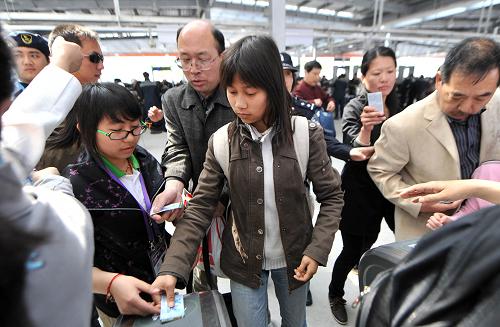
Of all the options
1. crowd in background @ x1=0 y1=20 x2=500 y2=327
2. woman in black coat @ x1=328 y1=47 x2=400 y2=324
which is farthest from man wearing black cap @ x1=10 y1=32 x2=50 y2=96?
woman in black coat @ x1=328 y1=47 x2=400 y2=324

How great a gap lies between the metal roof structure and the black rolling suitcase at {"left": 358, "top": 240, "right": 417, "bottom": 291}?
3485mm

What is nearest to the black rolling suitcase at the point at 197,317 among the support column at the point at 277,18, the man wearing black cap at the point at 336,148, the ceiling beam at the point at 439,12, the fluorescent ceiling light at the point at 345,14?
the man wearing black cap at the point at 336,148

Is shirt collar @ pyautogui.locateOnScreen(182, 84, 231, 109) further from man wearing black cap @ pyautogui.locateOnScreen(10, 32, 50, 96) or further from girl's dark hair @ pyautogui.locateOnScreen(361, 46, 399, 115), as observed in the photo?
girl's dark hair @ pyautogui.locateOnScreen(361, 46, 399, 115)

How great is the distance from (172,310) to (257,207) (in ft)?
1.34

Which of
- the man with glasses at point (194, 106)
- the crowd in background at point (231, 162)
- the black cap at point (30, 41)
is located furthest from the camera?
the black cap at point (30, 41)

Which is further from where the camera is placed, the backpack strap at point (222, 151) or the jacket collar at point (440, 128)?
the jacket collar at point (440, 128)

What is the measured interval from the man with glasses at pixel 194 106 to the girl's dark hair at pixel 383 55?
95 cm

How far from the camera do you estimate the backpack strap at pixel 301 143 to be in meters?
1.01

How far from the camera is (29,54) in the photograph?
148 centimetres

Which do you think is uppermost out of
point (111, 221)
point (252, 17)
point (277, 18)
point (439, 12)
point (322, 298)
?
point (252, 17)

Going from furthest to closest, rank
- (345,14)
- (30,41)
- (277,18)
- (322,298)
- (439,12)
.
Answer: (345,14) → (439,12) → (277,18) → (322,298) → (30,41)

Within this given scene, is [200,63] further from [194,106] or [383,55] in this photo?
[383,55]

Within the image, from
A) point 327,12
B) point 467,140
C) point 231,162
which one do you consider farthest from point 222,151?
point 327,12

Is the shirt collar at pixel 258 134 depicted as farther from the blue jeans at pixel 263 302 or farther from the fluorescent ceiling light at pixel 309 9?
the fluorescent ceiling light at pixel 309 9
